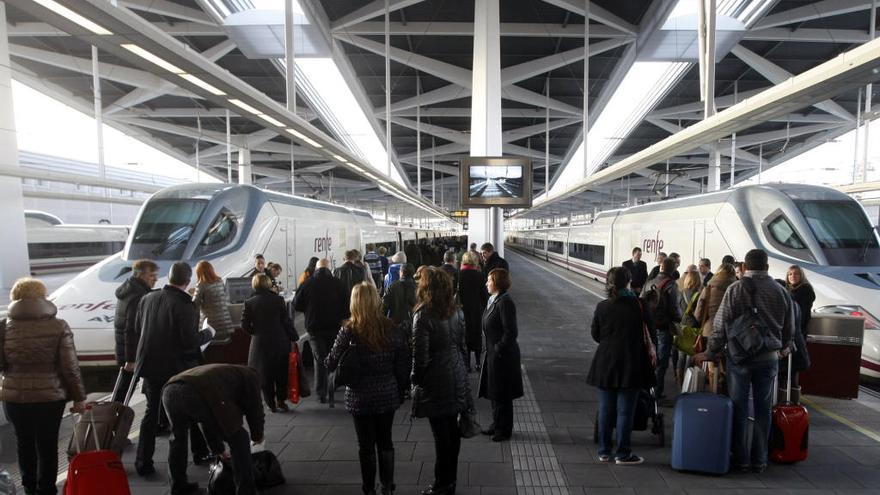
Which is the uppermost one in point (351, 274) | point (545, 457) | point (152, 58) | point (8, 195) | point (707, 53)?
point (707, 53)

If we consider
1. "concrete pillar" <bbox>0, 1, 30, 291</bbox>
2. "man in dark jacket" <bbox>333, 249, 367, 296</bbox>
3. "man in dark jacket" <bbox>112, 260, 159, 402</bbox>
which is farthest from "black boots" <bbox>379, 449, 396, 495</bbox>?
"concrete pillar" <bbox>0, 1, 30, 291</bbox>

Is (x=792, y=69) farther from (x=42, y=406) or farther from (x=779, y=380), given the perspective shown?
(x=42, y=406)

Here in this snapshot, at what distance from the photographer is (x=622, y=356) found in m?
3.54

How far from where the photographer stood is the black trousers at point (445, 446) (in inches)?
124

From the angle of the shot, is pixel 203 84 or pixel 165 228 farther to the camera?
pixel 165 228

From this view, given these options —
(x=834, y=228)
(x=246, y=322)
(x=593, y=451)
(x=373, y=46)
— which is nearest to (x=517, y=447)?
(x=593, y=451)

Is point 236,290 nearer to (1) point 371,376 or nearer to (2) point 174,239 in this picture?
(2) point 174,239

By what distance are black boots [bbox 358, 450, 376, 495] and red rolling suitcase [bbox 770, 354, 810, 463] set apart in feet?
9.82

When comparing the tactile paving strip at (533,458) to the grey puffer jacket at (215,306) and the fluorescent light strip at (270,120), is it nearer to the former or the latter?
the grey puffer jacket at (215,306)

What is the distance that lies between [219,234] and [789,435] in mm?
7461

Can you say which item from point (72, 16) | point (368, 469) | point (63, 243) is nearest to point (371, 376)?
point (368, 469)

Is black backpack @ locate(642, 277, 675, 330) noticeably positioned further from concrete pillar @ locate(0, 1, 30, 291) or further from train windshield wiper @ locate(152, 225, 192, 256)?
concrete pillar @ locate(0, 1, 30, 291)

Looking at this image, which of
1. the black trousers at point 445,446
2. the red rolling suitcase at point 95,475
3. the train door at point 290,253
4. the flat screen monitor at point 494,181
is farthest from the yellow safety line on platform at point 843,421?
the train door at point 290,253

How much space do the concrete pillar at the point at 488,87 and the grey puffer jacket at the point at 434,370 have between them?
944 cm
